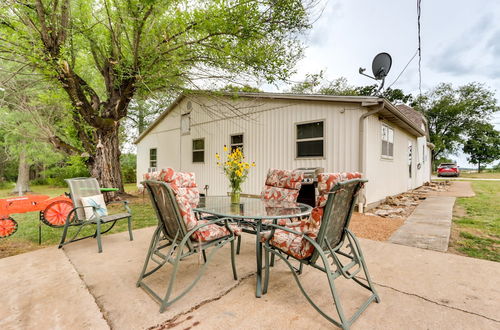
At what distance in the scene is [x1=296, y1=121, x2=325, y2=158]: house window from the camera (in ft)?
18.7

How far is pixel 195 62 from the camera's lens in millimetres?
6156

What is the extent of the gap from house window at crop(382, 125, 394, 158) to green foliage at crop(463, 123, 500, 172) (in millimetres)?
25512

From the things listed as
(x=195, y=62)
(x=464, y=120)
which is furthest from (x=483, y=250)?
(x=464, y=120)

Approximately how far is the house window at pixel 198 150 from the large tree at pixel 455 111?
24.3 meters

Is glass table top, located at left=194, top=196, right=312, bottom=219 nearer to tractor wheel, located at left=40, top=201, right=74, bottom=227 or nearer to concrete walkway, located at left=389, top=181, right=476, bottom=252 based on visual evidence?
concrete walkway, located at left=389, top=181, right=476, bottom=252

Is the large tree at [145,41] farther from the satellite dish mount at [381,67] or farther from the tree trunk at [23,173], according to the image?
the tree trunk at [23,173]

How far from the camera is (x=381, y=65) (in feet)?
17.3

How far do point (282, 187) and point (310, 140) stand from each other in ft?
10.1

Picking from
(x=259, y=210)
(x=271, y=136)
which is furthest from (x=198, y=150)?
(x=259, y=210)

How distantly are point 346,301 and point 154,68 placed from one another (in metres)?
6.09

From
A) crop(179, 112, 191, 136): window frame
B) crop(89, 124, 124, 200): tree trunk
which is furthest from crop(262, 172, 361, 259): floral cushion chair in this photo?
crop(179, 112, 191, 136): window frame

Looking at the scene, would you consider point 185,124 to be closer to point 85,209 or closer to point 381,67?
point 85,209

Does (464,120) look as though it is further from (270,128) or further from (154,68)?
(154,68)

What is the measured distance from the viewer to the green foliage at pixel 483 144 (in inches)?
925
